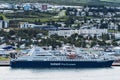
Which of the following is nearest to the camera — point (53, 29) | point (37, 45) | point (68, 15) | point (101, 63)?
point (101, 63)

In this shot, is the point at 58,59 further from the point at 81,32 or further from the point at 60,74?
the point at 81,32

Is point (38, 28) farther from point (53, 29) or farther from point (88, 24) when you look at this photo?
point (88, 24)

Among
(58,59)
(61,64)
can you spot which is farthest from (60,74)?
(58,59)

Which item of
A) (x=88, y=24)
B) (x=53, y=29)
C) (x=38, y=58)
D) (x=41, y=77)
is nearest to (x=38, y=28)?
(x=53, y=29)

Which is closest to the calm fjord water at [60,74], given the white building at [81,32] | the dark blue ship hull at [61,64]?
the dark blue ship hull at [61,64]

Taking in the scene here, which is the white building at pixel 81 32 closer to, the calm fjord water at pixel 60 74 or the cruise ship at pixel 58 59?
the cruise ship at pixel 58 59

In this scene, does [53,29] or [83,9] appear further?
[83,9]
